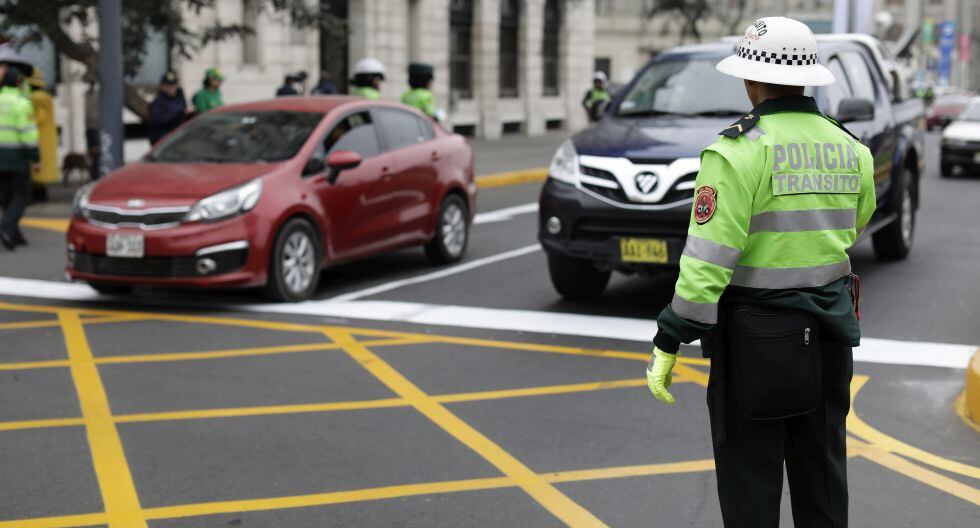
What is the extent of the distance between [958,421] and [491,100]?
30.6 m

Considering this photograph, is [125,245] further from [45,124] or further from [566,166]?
[45,124]

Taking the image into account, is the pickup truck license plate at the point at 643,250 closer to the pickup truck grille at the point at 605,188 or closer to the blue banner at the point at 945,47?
the pickup truck grille at the point at 605,188

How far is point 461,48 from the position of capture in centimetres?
3597

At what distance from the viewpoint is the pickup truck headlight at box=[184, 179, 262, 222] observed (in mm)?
9484

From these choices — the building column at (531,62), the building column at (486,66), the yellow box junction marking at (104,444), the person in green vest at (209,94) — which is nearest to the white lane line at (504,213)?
the person in green vest at (209,94)

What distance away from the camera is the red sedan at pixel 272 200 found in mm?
9484

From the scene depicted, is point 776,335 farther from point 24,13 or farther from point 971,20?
point 971,20

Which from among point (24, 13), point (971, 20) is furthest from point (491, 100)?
point (971, 20)

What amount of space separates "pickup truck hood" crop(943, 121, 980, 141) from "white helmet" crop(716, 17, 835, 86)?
820 inches

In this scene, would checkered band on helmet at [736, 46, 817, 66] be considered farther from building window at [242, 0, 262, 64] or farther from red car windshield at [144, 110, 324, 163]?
building window at [242, 0, 262, 64]

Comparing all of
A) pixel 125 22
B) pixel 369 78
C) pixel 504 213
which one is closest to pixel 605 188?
pixel 369 78

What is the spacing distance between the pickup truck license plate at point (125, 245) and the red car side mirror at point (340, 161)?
1592 millimetres

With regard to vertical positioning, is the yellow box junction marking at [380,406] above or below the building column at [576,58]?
below

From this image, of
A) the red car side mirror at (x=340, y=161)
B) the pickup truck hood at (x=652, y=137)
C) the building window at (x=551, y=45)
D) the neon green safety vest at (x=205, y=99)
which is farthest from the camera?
the building window at (x=551, y=45)
